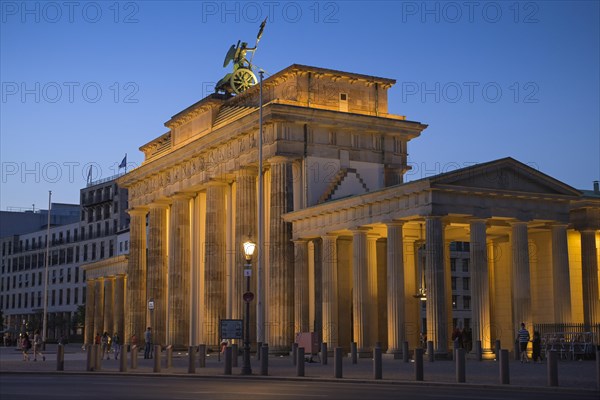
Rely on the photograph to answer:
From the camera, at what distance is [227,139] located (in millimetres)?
56094

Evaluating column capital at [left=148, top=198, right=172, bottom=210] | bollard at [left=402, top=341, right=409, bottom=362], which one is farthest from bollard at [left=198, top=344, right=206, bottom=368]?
column capital at [left=148, top=198, right=172, bottom=210]

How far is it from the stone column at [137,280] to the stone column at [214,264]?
13598 mm

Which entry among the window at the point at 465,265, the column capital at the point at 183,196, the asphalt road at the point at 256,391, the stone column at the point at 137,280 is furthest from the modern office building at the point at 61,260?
the asphalt road at the point at 256,391

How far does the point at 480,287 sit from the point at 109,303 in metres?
53.7

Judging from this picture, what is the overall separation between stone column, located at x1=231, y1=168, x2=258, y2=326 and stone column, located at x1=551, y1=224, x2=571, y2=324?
18054 millimetres

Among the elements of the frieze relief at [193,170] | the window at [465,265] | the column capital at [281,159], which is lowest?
the window at [465,265]

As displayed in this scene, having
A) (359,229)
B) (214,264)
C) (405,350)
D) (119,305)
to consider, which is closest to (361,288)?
(359,229)

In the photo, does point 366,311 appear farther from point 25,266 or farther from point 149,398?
point 25,266

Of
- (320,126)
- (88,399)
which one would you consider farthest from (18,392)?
(320,126)

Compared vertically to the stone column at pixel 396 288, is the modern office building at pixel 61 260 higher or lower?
higher

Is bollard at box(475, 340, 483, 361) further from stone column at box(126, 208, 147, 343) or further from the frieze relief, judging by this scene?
stone column at box(126, 208, 147, 343)

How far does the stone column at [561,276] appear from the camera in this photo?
143 ft

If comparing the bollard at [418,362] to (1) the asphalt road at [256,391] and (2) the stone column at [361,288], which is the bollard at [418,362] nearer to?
(1) the asphalt road at [256,391]

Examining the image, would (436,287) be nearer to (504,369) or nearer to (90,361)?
(90,361)
